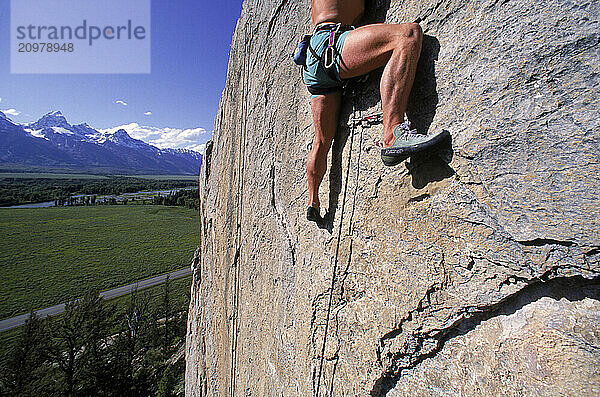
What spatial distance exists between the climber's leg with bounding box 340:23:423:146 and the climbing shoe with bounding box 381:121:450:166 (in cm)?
8

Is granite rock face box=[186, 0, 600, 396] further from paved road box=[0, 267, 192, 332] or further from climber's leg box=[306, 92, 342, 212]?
paved road box=[0, 267, 192, 332]

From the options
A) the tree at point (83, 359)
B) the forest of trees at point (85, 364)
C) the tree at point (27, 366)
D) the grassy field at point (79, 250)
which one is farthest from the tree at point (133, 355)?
the grassy field at point (79, 250)

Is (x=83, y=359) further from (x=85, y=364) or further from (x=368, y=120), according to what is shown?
(x=368, y=120)

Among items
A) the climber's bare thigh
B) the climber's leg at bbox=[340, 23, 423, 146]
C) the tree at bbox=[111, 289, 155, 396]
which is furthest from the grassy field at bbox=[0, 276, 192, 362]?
the climber's leg at bbox=[340, 23, 423, 146]

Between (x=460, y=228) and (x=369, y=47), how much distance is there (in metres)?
1.40

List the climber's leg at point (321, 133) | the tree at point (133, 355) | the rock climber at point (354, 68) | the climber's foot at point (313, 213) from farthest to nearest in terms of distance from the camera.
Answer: the tree at point (133, 355)
the climber's foot at point (313, 213)
the climber's leg at point (321, 133)
the rock climber at point (354, 68)

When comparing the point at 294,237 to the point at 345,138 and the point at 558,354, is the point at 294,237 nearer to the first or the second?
the point at 345,138

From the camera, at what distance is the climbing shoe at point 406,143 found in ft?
6.10

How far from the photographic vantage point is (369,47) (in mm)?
2123

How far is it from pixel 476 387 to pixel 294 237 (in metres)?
2.00

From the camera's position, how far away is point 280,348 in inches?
128

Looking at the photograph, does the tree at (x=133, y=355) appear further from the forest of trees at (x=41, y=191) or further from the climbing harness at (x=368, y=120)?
the forest of trees at (x=41, y=191)

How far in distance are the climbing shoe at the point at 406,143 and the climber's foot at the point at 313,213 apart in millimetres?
997

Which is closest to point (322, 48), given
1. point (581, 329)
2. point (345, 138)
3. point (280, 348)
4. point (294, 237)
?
point (345, 138)
